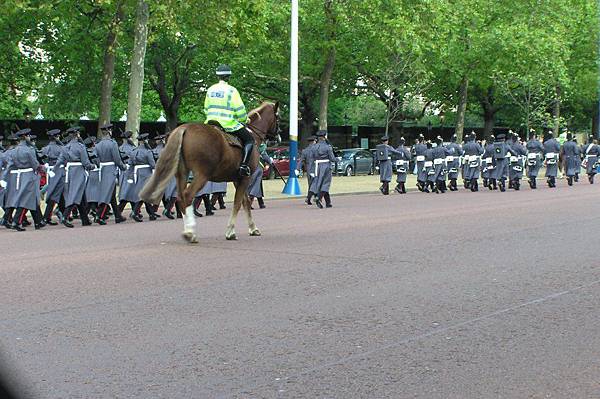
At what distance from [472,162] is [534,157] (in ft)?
8.88

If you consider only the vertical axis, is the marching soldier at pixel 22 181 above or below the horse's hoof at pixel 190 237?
above

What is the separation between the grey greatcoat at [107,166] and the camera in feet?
61.1

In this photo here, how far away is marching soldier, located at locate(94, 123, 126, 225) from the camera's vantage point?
1862 centimetres

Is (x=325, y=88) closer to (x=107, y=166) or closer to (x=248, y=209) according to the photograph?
(x=107, y=166)

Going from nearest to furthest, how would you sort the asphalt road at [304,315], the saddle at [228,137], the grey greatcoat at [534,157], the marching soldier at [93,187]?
1. the asphalt road at [304,315]
2. the saddle at [228,137]
3. the marching soldier at [93,187]
4. the grey greatcoat at [534,157]

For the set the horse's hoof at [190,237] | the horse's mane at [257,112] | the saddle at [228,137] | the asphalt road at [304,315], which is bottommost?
the asphalt road at [304,315]

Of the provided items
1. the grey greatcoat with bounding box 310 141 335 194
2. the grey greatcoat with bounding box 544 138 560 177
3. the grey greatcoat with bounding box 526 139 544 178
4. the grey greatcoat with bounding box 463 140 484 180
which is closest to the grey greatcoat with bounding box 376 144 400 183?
the grey greatcoat with bounding box 463 140 484 180

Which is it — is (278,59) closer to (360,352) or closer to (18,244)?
(18,244)

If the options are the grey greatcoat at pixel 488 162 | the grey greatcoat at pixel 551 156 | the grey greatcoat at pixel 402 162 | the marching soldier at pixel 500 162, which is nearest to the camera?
the grey greatcoat at pixel 402 162

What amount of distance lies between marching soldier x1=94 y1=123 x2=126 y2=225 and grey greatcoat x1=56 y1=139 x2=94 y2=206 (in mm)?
397

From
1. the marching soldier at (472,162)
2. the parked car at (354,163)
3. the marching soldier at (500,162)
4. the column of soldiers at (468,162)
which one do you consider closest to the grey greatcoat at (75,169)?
the column of soldiers at (468,162)

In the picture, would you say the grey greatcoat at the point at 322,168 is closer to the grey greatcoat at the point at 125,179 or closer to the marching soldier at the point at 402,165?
the grey greatcoat at the point at 125,179

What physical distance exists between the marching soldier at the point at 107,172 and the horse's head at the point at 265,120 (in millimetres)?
4237

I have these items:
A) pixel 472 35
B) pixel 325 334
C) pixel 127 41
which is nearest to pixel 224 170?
pixel 325 334
